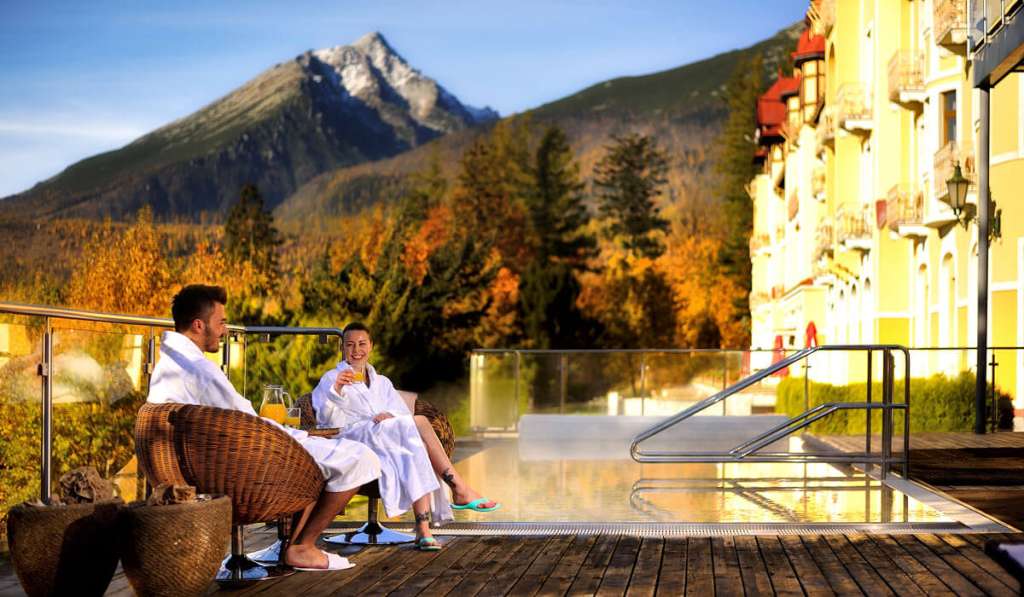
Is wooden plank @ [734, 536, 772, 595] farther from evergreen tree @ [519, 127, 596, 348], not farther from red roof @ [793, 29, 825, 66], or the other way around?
evergreen tree @ [519, 127, 596, 348]

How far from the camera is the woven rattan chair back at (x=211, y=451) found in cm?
608

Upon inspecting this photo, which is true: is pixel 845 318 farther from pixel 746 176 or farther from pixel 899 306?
pixel 746 176

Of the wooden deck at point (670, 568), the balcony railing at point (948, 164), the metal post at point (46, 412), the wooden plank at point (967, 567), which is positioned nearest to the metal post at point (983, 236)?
the balcony railing at point (948, 164)

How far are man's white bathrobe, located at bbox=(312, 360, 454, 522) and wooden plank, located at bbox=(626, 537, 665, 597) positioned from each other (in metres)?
1.13

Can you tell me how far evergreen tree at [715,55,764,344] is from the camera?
72438 millimetres

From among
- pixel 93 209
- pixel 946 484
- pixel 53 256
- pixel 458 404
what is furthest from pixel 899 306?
pixel 93 209

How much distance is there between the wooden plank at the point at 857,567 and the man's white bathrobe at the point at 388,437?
2.15 m

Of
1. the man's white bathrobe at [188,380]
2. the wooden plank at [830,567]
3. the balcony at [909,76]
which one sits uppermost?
the balcony at [909,76]

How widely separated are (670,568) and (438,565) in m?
1.17

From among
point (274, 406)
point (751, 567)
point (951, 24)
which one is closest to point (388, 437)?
point (274, 406)

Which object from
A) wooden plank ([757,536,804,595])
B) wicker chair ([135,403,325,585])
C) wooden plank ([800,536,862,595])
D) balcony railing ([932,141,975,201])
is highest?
balcony railing ([932,141,975,201])

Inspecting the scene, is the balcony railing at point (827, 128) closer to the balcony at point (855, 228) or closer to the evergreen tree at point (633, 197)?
the balcony at point (855, 228)

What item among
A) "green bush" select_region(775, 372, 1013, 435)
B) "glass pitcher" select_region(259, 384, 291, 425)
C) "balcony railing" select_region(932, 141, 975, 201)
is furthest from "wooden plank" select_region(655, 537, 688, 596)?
"balcony railing" select_region(932, 141, 975, 201)

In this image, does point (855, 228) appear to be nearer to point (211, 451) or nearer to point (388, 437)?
point (388, 437)
